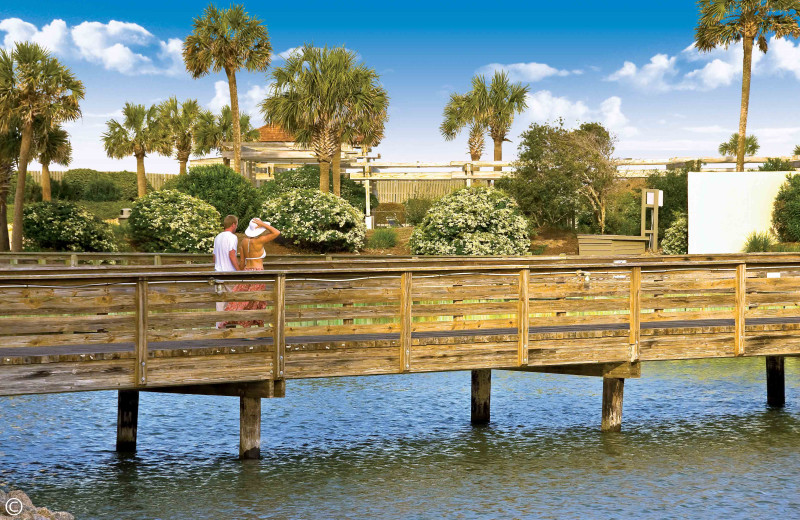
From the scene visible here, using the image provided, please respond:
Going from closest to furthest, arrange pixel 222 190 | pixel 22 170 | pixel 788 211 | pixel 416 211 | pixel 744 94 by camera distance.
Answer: pixel 788 211 < pixel 22 170 < pixel 222 190 < pixel 416 211 < pixel 744 94

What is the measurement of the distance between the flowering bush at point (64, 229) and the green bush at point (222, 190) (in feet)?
15.6

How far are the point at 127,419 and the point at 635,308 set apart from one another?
761cm

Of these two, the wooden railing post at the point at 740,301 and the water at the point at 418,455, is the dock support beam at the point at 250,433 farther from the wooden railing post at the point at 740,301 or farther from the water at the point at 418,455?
the wooden railing post at the point at 740,301

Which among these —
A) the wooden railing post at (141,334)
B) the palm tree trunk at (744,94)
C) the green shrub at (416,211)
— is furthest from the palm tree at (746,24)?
the wooden railing post at (141,334)

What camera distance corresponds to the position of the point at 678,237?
40500mm

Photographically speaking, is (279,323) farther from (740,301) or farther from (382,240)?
(382,240)

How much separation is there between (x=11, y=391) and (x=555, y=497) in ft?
21.6

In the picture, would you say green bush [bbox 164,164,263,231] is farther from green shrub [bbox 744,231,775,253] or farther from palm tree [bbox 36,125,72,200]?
green shrub [bbox 744,231,775,253]

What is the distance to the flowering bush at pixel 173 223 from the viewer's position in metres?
36.8

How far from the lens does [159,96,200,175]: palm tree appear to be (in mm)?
66225

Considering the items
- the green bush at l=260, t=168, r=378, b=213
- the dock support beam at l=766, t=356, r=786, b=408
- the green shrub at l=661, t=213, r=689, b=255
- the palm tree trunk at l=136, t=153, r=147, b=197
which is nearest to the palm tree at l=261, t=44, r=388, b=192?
the green bush at l=260, t=168, r=378, b=213

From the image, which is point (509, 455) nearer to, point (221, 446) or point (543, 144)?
point (221, 446)

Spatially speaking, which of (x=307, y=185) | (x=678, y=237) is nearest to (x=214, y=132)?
(x=307, y=185)

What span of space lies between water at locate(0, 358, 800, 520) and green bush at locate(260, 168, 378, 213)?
25.1 m
